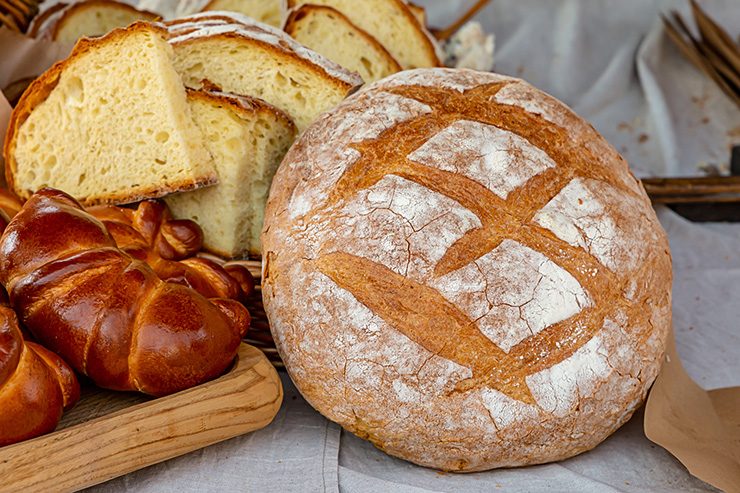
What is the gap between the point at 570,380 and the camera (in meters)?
1.29

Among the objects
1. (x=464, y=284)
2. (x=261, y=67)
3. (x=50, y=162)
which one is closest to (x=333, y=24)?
(x=261, y=67)

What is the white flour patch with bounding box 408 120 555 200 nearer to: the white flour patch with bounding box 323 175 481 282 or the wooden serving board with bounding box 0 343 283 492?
the white flour patch with bounding box 323 175 481 282

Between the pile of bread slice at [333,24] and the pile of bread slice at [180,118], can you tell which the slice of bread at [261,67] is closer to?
the pile of bread slice at [180,118]

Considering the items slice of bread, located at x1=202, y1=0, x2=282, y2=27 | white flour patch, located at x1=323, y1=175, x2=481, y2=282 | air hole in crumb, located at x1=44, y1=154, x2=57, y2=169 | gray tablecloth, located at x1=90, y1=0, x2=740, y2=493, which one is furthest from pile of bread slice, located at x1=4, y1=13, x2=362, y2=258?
slice of bread, located at x1=202, y1=0, x2=282, y2=27

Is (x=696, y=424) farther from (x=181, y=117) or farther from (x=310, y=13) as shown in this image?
(x=310, y=13)

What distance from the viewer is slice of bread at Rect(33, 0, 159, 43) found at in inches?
95.3

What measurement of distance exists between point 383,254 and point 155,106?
0.73 metres

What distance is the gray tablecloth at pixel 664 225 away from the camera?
52.6 inches

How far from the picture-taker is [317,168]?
1.45 metres

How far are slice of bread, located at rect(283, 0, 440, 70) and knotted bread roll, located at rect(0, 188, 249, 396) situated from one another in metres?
1.45

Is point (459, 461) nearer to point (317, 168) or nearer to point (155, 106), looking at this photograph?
point (317, 168)

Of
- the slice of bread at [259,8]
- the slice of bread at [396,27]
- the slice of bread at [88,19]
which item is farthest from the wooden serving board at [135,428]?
the slice of bread at [88,19]

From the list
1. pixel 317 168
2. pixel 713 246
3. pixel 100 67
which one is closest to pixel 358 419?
pixel 317 168

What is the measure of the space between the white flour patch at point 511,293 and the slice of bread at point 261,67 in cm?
69
